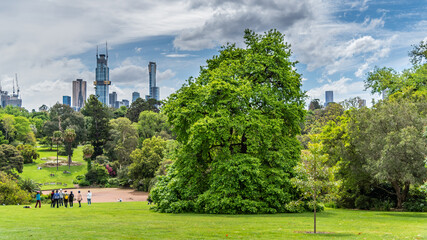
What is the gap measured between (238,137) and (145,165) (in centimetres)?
3555

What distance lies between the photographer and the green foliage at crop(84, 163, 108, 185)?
71.0 m

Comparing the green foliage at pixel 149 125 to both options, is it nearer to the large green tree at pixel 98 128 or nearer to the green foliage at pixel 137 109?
the large green tree at pixel 98 128

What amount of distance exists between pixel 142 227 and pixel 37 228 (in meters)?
3.94

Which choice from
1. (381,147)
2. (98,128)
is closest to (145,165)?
(98,128)

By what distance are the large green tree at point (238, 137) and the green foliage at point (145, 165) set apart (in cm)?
3279

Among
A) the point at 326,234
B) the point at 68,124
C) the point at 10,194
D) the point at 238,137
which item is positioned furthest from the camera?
the point at 68,124

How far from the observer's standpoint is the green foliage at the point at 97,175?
71000 mm

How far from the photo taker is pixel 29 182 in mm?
44094

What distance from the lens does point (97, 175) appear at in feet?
234

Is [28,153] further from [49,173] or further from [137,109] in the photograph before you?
[137,109]

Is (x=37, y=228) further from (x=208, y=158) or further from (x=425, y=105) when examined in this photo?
(x=425, y=105)

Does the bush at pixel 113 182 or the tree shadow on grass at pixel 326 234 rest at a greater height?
the tree shadow on grass at pixel 326 234

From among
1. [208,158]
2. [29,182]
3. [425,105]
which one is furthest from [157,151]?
[425,105]

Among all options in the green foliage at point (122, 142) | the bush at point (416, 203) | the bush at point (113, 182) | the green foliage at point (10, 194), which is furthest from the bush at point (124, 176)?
the bush at point (416, 203)
